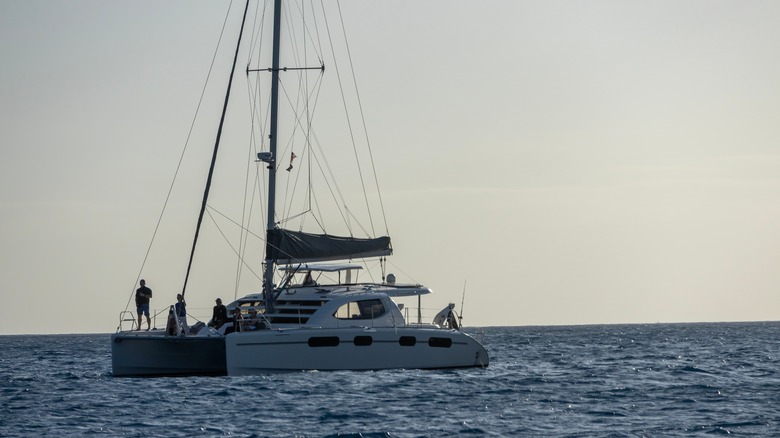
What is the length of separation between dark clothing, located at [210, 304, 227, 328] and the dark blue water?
83.6 inches

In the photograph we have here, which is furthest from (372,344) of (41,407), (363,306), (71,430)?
(71,430)

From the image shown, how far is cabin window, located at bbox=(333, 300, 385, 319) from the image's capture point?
37938 mm

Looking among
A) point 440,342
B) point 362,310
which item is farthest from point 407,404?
point 362,310

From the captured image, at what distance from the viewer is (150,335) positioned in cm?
3888

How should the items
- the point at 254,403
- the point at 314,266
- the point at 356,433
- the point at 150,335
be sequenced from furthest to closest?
the point at 314,266 < the point at 150,335 < the point at 254,403 < the point at 356,433

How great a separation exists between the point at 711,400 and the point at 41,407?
15.7 metres

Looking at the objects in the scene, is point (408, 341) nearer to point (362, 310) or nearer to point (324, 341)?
point (362, 310)

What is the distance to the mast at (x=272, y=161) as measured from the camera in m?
39.5

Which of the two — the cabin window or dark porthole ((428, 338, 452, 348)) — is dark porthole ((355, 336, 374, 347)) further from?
dark porthole ((428, 338, 452, 348))

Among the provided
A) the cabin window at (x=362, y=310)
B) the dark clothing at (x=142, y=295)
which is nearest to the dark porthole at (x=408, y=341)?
the cabin window at (x=362, y=310)

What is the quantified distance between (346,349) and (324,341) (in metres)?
0.69

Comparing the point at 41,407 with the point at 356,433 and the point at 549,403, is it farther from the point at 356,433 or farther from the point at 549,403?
the point at 549,403

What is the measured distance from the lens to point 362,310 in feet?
125

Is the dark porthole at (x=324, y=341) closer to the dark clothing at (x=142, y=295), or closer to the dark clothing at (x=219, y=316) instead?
the dark clothing at (x=219, y=316)
